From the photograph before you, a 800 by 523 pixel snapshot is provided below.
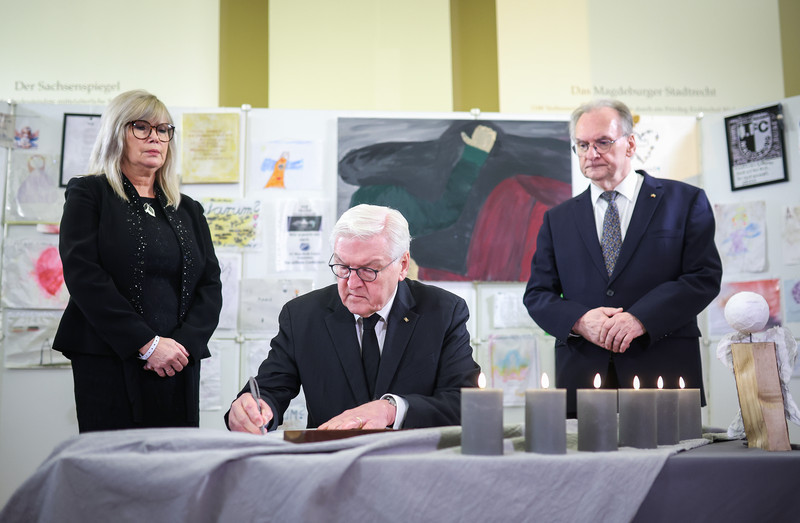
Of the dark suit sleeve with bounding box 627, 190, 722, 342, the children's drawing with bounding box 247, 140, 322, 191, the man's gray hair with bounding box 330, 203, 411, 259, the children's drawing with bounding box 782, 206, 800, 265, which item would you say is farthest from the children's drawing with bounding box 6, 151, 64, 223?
the children's drawing with bounding box 782, 206, 800, 265

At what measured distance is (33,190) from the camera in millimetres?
3959

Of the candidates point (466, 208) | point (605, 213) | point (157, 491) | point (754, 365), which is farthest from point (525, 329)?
point (157, 491)

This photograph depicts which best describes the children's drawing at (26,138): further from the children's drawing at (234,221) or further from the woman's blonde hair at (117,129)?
the woman's blonde hair at (117,129)

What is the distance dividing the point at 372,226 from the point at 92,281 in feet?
3.11

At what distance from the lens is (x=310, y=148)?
13.5 ft

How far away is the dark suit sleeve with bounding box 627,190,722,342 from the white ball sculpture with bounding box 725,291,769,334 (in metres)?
0.78

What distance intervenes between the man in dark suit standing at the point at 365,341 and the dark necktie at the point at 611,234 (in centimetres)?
75

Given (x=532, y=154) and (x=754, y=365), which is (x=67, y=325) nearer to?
(x=754, y=365)

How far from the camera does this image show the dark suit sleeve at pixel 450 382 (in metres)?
1.82

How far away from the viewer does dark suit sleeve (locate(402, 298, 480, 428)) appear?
182 cm

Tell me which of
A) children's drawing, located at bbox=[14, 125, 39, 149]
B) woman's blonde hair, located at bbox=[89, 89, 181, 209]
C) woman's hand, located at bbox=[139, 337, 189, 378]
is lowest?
woman's hand, located at bbox=[139, 337, 189, 378]

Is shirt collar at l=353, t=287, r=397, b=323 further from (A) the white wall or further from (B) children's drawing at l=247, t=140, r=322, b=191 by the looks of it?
(A) the white wall

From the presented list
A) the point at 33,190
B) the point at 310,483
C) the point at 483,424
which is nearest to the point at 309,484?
the point at 310,483

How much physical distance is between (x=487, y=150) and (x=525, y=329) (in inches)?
38.9
